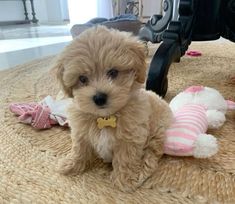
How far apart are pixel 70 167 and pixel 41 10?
5170 millimetres

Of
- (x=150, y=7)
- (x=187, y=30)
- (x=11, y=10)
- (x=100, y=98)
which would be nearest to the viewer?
(x=100, y=98)

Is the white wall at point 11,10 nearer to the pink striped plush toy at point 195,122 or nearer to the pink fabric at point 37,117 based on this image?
the pink fabric at point 37,117

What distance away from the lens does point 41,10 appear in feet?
18.2

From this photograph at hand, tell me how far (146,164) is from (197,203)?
169 millimetres

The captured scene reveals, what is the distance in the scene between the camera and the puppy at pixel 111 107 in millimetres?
744

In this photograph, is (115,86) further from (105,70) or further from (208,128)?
(208,128)

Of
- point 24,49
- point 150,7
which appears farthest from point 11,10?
point 24,49

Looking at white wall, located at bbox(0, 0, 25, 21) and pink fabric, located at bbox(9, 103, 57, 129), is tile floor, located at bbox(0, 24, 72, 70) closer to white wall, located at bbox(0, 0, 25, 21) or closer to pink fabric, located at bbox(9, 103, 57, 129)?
pink fabric, located at bbox(9, 103, 57, 129)

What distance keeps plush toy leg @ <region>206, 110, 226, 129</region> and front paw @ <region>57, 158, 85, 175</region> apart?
0.44m

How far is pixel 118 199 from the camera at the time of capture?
75cm

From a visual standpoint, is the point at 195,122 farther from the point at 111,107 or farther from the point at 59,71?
the point at 59,71

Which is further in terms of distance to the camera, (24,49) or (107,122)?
(24,49)

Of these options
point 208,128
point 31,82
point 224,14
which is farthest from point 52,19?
point 208,128

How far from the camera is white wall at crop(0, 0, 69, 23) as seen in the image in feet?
16.9
